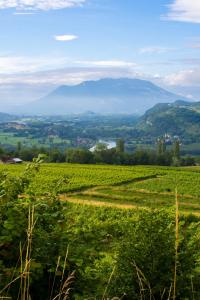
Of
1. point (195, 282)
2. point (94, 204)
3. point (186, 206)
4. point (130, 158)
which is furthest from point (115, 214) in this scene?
point (130, 158)

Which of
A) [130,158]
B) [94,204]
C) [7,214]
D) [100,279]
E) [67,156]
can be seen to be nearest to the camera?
[7,214]

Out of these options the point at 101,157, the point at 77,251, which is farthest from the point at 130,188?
the point at 101,157

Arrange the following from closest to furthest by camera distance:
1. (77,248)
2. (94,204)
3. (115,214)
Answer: (77,248), (115,214), (94,204)

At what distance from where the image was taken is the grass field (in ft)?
133

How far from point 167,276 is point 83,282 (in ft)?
5.61

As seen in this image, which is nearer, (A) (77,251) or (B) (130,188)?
(A) (77,251)

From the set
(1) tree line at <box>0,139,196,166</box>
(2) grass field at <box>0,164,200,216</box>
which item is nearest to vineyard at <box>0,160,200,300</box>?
(2) grass field at <box>0,164,200,216</box>

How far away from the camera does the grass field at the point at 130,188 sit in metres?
40.6

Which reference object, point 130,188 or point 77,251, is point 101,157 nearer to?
point 130,188

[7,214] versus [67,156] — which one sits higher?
[7,214]

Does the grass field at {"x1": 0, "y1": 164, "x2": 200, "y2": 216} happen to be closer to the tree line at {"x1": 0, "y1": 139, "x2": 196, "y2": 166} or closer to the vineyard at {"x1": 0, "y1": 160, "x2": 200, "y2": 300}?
the vineyard at {"x1": 0, "y1": 160, "x2": 200, "y2": 300}

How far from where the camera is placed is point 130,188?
4897 centimetres

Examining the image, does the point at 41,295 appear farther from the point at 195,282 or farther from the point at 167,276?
the point at 195,282

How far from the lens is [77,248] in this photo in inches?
285
